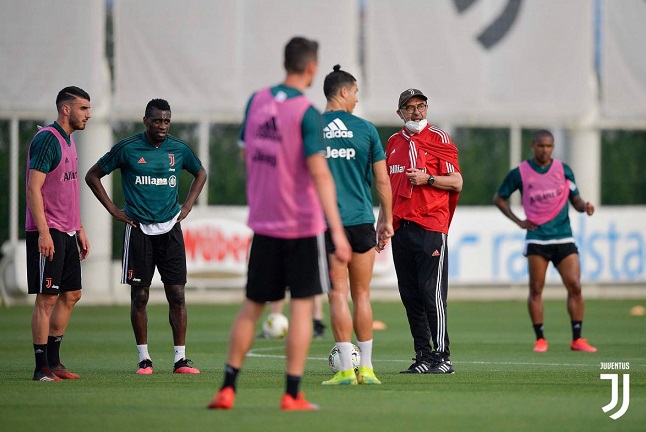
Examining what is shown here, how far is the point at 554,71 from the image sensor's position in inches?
1069

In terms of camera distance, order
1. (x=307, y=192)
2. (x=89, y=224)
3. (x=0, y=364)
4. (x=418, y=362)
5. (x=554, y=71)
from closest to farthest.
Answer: (x=307, y=192)
(x=418, y=362)
(x=0, y=364)
(x=89, y=224)
(x=554, y=71)

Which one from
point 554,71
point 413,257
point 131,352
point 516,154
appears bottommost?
point 131,352

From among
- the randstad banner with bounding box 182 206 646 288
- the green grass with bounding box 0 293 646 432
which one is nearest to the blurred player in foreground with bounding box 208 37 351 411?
the green grass with bounding box 0 293 646 432

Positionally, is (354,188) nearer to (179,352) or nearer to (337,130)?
(337,130)

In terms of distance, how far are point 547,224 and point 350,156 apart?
5230 mm

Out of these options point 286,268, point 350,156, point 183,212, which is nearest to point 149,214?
point 183,212

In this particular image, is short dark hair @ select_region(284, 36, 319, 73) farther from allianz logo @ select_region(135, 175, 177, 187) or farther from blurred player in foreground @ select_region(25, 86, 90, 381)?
allianz logo @ select_region(135, 175, 177, 187)

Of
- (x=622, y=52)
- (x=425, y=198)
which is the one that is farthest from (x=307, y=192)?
(x=622, y=52)

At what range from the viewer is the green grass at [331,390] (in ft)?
25.4

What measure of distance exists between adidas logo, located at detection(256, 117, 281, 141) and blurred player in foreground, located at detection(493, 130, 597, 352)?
7.06 meters

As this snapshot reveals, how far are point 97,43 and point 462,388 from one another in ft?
53.8

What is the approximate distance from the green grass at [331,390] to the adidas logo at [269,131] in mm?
1737

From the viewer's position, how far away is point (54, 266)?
10594 mm

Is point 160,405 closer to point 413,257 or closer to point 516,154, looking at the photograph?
point 413,257
